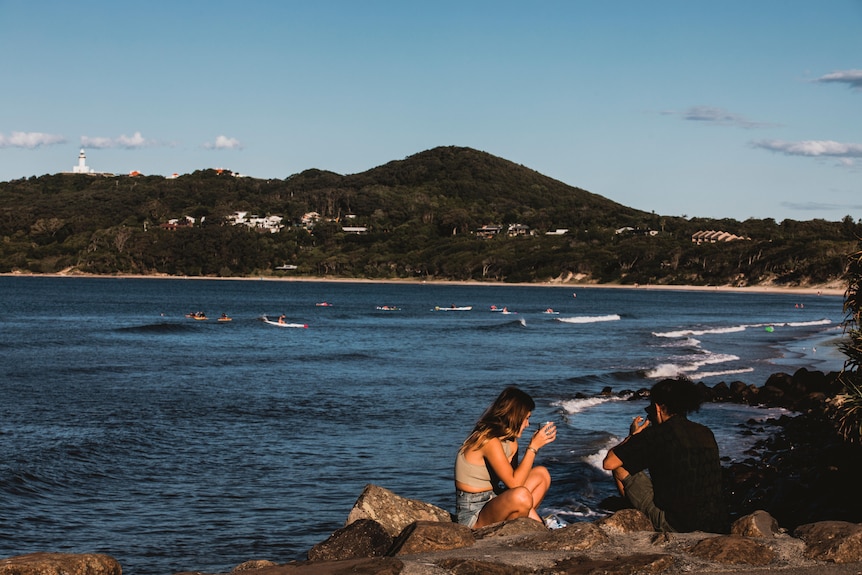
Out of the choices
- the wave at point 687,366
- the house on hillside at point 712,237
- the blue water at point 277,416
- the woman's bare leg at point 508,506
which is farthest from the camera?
the house on hillside at point 712,237

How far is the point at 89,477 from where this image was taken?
16812mm

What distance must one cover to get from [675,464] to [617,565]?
125 cm

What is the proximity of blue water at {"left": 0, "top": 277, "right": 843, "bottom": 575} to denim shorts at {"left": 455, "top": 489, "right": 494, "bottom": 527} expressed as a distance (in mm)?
4120

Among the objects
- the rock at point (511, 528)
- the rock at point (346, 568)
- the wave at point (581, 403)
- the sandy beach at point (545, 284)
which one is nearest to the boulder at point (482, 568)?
the rock at point (346, 568)

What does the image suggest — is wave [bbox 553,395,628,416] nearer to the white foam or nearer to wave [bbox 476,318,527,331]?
the white foam

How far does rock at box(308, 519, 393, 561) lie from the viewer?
7.62m

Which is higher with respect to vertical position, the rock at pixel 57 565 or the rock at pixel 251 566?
the rock at pixel 57 565

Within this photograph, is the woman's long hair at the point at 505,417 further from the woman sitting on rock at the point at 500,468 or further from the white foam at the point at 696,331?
the white foam at the point at 696,331

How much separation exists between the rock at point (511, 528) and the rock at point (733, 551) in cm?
127

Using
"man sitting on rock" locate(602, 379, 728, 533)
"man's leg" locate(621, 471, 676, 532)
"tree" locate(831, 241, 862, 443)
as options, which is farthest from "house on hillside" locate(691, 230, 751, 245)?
"man sitting on rock" locate(602, 379, 728, 533)

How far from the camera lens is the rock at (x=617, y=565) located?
21.8ft

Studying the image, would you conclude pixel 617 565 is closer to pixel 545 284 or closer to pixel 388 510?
pixel 388 510

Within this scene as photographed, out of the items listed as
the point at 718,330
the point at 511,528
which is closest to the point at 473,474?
the point at 511,528

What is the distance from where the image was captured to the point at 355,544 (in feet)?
25.4
